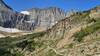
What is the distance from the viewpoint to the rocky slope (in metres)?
34.5

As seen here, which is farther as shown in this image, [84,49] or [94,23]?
[94,23]

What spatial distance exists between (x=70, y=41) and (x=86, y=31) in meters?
2.21

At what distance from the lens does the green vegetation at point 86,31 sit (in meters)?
38.7

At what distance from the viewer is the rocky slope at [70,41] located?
113ft

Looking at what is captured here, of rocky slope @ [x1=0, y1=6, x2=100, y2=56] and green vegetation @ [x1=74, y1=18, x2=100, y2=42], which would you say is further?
green vegetation @ [x1=74, y1=18, x2=100, y2=42]

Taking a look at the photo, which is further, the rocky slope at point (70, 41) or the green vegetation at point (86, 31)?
the green vegetation at point (86, 31)

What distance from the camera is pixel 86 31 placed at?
40125 mm

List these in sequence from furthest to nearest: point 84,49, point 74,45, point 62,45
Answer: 1. point 62,45
2. point 74,45
3. point 84,49

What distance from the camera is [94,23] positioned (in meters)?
42.2

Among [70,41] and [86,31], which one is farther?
[86,31]

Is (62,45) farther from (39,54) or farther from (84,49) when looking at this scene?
(84,49)

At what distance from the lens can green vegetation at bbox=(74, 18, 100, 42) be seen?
38703mm

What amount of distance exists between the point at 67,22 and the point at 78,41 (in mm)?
10336

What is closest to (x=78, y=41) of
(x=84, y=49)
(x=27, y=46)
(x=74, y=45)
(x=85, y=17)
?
(x=74, y=45)
